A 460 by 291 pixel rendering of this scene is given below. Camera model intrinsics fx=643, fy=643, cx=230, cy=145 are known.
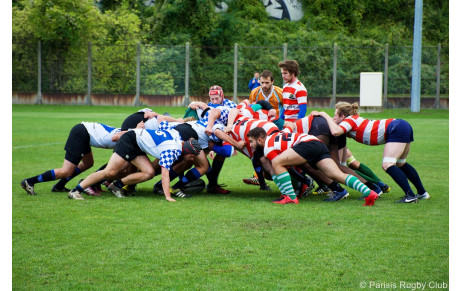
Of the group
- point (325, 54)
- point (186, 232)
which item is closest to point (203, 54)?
point (325, 54)

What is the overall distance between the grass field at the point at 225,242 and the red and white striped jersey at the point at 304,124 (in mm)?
994

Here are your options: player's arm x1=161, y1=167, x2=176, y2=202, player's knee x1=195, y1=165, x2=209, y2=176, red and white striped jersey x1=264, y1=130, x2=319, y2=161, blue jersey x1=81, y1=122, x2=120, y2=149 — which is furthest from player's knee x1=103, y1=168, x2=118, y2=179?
red and white striped jersey x1=264, y1=130, x2=319, y2=161

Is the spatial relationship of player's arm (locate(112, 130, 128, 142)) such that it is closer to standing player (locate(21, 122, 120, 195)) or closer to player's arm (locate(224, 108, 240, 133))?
standing player (locate(21, 122, 120, 195))

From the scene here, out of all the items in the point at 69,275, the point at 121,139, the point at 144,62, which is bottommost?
the point at 69,275

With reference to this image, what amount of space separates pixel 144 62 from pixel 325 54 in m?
9.49

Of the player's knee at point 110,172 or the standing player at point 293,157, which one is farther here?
the player's knee at point 110,172

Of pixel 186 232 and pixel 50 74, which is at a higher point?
pixel 50 74

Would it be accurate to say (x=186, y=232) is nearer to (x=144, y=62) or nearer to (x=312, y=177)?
(x=312, y=177)

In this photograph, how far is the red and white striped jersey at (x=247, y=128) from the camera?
8719mm

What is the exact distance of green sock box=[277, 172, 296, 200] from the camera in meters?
8.22

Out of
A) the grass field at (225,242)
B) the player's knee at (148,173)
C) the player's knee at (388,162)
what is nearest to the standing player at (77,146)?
the grass field at (225,242)

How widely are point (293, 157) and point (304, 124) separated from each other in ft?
3.23

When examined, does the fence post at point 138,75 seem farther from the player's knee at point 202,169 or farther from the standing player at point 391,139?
the standing player at point 391,139

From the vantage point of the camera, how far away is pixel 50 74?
34812 mm
